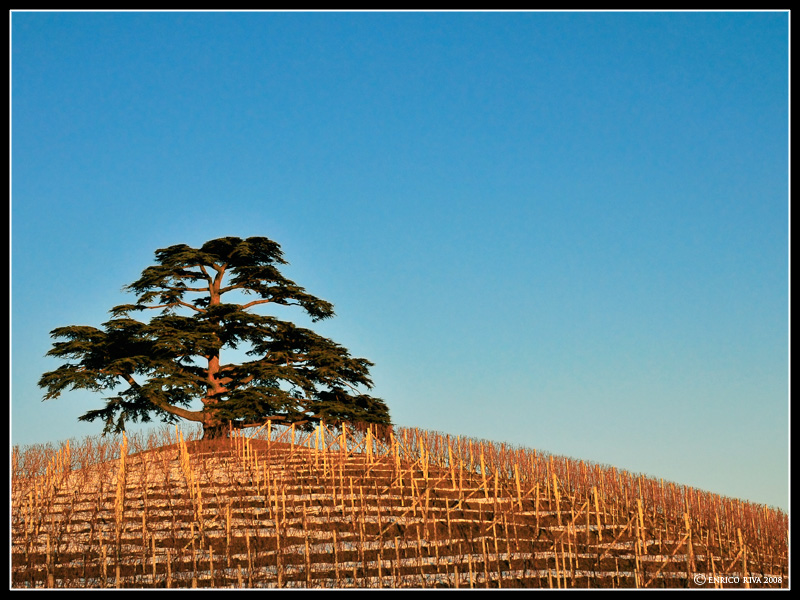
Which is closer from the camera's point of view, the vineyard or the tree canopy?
the vineyard

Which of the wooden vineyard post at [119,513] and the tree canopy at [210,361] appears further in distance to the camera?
the tree canopy at [210,361]

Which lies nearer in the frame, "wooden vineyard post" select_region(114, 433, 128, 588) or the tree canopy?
"wooden vineyard post" select_region(114, 433, 128, 588)

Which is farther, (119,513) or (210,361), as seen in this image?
(210,361)

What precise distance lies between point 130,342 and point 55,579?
12.5 m

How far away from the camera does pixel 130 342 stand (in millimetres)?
23250

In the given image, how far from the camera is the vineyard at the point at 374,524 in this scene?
11.4m

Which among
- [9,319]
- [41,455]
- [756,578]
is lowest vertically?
[756,578]

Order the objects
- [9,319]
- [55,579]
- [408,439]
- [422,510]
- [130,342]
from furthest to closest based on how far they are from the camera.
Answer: [130,342], [408,439], [422,510], [55,579], [9,319]

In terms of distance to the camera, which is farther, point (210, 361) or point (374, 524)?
point (210, 361)

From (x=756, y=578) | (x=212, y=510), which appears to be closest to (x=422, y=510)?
(x=212, y=510)

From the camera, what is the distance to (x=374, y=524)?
43.2 ft

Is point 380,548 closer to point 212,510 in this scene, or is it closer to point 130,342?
point 212,510

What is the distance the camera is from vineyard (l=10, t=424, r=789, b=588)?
1139 cm

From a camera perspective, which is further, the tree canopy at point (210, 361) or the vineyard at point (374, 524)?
the tree canopy at point (210, 361)
